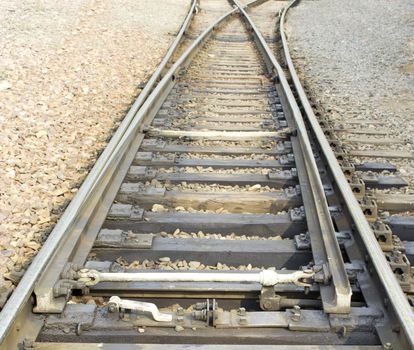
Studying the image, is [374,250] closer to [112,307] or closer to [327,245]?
[327,245]

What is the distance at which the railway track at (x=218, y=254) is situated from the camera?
2.40 m

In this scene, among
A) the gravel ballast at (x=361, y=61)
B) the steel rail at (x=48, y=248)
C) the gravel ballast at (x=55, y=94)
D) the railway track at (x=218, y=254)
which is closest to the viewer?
the steel rail at (x=48, y=248)

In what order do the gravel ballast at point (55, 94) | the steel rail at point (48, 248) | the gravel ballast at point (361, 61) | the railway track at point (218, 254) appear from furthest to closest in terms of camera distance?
the gravel ballast at point (361, 61)
the gravel ballast at point (55, 94)
the railway track at point (218, 254)
the steel rail at point (48, 248)

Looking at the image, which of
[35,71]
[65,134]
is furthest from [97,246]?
[35,71]

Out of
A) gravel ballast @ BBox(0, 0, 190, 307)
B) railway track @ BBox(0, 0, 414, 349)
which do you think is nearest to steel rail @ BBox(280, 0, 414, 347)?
railway track @ BBox(0, 0, 414, 349)

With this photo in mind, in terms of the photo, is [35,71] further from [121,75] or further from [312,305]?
[312,305]

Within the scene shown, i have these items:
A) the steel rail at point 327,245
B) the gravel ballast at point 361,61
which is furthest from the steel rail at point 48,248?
the gravel ballast at point 361,61

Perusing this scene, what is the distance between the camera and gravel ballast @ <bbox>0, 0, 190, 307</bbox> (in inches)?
147

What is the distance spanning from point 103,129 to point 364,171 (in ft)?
8.17

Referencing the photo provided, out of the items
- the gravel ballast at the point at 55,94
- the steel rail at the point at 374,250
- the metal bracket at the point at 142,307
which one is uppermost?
the gravel ballast at the point at 55,94

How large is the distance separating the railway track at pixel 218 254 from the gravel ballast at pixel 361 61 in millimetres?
1018

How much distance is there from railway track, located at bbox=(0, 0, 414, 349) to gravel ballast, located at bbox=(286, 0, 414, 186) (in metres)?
1.02

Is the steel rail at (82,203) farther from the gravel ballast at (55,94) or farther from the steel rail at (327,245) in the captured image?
the steel rail at (327,245)

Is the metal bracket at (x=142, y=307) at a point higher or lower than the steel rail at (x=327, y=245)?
lower
